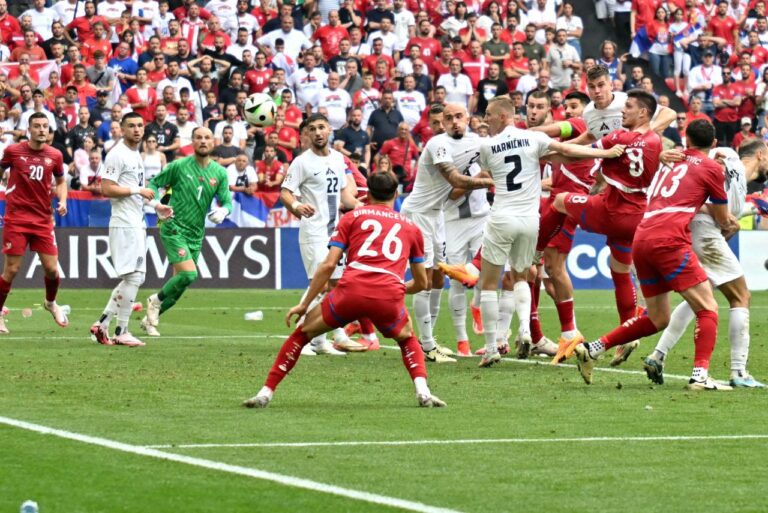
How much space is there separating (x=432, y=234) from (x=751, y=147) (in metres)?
3.66

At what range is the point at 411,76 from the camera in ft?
99.0

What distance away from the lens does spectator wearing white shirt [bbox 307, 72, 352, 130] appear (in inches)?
1171

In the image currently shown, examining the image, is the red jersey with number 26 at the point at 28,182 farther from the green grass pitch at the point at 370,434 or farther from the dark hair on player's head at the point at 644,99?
the dark hair on player's head at the point at 644,99

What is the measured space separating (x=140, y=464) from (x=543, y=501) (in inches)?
91.2

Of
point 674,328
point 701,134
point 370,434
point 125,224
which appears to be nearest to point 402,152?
point 125,224

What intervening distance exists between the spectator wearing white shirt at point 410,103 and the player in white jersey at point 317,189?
14.4 metres

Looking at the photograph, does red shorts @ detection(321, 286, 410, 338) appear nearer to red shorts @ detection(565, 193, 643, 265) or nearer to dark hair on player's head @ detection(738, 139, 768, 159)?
dark hair on player's head @ detection(738, 139, 768, 159)

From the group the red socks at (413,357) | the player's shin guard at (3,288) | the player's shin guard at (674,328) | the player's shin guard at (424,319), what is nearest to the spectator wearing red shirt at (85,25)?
the player's shin guard at (3,288)

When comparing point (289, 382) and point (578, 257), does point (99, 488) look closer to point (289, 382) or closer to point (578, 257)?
point (289, 382)

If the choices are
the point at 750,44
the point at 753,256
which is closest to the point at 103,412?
the point at 753,256

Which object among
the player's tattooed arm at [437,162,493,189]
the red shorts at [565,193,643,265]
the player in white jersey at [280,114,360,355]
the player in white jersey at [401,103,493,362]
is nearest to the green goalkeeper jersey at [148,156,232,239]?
the player in white jersey at [280,114,360,355]

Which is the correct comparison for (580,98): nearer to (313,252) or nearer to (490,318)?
(490,318)

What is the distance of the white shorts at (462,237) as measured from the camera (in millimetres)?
15648

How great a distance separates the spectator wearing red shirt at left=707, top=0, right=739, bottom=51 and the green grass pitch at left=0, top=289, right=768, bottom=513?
842 inches
